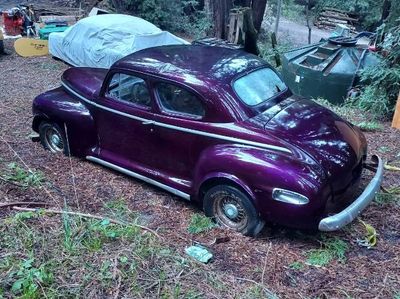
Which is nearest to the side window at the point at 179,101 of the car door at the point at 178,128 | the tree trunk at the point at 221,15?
the car door at the point at 178,128

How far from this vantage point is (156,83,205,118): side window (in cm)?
454

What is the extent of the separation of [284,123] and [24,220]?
2611mm

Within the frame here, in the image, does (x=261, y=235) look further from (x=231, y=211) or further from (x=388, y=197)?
(x=388, y=197)

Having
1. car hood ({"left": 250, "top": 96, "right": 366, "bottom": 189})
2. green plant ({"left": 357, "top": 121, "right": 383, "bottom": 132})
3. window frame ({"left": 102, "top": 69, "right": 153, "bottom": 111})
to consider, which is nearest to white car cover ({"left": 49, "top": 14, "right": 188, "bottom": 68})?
window frame ({"left": 102, "top": 69, "right": 153, "bottom": 111})

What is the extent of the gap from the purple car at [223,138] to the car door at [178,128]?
1cm

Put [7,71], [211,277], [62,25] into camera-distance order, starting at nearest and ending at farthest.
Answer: [211,277], [7,71], [62,25]

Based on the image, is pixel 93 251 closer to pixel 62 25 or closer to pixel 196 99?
pixel 196 99

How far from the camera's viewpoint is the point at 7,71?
420 inches

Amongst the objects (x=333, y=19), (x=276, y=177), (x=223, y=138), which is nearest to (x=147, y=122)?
(x=223, y=138)

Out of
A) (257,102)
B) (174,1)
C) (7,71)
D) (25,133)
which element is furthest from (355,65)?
(174,1)

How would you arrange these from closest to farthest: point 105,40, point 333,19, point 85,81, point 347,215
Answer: point 347,215 < point 85,81 < point 105,40 < point 333,19

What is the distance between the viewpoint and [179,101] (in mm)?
4676

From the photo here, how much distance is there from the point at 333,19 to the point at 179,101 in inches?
860

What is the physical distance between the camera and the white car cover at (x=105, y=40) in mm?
9945
